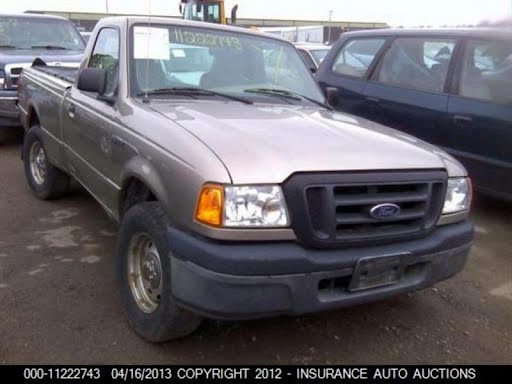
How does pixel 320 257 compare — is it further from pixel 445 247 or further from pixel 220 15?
pixel 220 15

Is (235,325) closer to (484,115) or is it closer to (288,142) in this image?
(288,142)

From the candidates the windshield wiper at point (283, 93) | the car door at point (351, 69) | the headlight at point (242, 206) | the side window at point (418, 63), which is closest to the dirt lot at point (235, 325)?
the headlight at point (242, 206)

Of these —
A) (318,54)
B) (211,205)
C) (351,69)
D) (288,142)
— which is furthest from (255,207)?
(318,54)

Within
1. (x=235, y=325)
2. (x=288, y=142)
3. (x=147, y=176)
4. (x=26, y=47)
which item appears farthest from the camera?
(x=26, y=47)

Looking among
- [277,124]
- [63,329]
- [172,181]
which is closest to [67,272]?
[63,329]

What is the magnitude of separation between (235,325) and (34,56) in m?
6.23

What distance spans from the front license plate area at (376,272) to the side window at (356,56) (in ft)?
12.8

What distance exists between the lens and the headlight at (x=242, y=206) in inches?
95.5

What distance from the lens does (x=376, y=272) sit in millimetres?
2654

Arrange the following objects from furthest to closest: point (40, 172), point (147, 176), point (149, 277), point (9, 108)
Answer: point (9, 108)
point (40, 172)
point (149, 277)
point (147, 176)

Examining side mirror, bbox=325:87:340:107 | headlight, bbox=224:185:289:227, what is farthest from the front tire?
side mirror, bbox=325:87:340:107

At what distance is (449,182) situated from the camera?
296 centimetres

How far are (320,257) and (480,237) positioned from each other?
2892 mm
